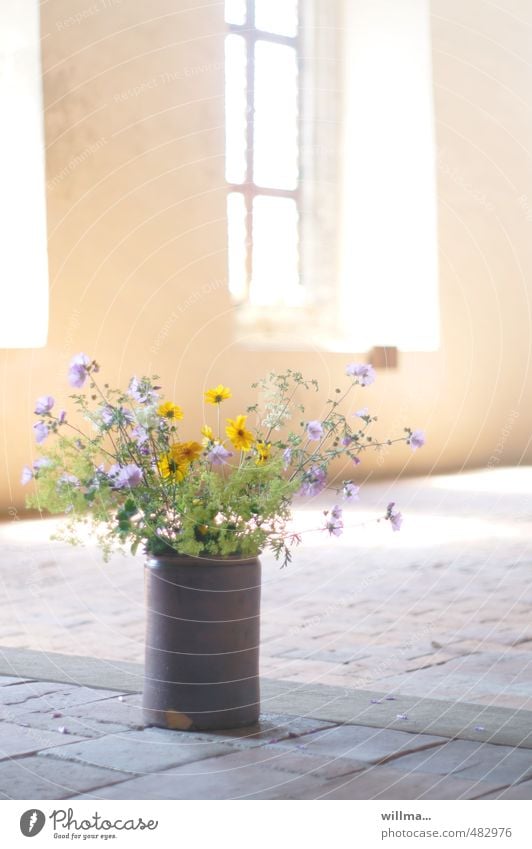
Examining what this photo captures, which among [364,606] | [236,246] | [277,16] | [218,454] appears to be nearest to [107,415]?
[218,454]

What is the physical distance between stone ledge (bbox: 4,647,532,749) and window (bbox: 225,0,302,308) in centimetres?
465

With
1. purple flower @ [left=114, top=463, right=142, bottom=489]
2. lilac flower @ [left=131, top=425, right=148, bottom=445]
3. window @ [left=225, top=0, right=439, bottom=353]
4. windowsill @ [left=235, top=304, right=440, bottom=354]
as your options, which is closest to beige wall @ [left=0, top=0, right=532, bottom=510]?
windowsill @ [left=235, top=304, right=440, bottom=354]

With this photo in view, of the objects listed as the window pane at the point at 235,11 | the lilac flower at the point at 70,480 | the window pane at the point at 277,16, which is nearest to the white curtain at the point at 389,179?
the window pane at the point at 277,16

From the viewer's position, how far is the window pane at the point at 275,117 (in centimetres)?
740

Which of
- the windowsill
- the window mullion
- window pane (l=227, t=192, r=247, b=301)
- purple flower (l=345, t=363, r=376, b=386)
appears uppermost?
the window mullion

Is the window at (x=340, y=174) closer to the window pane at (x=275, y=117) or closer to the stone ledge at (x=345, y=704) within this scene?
the window pane at (x=275, y=117)

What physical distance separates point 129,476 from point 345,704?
1.97 feet

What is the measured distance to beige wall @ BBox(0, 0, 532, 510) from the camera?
19.5ft

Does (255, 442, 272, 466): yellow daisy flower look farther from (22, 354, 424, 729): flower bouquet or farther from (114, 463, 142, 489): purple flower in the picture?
(114, 463, 142, 489): purple flower

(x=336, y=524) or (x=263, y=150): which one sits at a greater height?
(x=263, y=150)

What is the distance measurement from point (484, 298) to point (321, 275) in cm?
116

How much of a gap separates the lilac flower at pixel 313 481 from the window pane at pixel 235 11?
5.45m

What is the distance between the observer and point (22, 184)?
5805mm

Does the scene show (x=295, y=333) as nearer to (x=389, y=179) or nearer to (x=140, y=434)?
(x=389, y=179)
